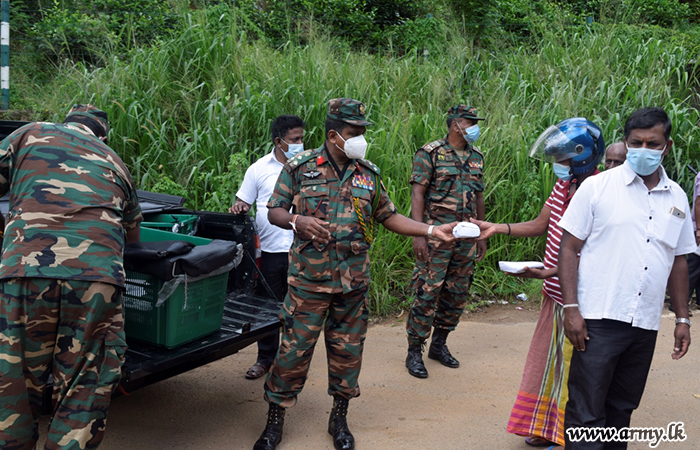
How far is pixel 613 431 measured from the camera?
9.33 feet

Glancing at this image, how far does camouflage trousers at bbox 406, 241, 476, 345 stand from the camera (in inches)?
182

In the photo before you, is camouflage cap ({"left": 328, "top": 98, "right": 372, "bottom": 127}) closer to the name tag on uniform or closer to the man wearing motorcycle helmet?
the man wearing motorcycle helmet

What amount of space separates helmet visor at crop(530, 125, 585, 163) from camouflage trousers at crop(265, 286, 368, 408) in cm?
131

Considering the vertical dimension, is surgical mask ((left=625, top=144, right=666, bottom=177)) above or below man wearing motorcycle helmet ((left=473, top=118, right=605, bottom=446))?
above

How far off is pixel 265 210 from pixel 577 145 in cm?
229

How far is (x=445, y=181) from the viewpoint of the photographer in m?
4.68

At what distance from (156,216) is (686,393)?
13.5 feet

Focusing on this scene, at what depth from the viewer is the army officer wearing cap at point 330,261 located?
332 centimetres

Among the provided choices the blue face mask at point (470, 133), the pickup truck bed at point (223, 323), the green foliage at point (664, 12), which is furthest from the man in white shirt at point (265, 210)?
the green foliage at point (664, 12)

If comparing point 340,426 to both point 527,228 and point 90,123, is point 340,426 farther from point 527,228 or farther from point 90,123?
point 90,123


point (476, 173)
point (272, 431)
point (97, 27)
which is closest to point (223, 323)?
point (272, 431)

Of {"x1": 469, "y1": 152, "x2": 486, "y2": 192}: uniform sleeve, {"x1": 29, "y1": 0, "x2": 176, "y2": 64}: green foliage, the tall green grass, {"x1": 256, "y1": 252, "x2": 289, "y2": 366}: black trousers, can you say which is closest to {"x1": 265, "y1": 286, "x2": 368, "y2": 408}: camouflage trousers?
{"x1": 256, "y1": 252, "x2": 289, "y2": 366}: black trousers

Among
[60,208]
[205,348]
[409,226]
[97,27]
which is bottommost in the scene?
[205,348]

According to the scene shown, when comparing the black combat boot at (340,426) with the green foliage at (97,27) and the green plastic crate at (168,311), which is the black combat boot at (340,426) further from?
the green foliage at (97,27)
